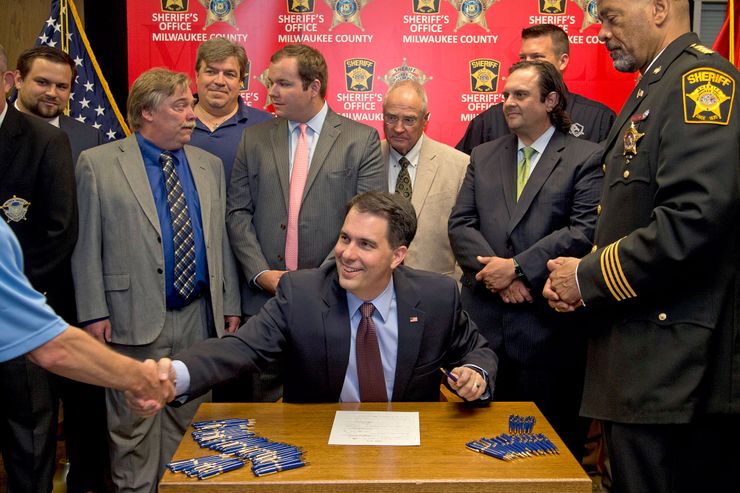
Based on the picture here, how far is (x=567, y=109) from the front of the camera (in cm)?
416

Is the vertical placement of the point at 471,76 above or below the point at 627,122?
above

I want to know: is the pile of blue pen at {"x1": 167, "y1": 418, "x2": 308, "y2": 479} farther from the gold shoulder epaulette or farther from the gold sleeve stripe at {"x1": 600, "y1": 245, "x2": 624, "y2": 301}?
the gold shoulder epaulette

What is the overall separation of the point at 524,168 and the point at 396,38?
1788 mm

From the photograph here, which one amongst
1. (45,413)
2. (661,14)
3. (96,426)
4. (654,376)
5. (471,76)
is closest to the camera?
(654,376)

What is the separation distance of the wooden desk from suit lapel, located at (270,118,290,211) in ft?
5.14

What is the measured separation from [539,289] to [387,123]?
1214mm

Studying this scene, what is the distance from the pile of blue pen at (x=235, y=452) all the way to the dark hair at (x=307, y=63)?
2.00 meters

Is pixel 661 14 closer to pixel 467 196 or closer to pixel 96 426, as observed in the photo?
pixel 467 196

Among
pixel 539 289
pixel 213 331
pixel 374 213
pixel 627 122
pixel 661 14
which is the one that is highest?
pixel 661 14

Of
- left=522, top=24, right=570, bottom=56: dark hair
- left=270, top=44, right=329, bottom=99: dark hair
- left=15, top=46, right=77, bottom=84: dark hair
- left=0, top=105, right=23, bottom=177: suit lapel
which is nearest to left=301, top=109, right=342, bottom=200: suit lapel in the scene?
left=270, top=44, right=329, bottom=99: dark hair

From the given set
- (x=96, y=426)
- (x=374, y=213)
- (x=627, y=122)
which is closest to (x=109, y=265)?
(x=96, y=426)

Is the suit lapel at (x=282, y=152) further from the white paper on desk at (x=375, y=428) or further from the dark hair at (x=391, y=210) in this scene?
the white paper on desk at (x=375, y=428)

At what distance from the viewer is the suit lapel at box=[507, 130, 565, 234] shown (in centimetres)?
342

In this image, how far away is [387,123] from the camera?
3988 mm
